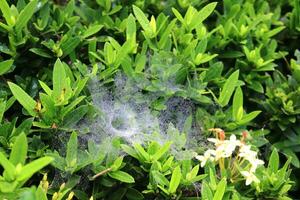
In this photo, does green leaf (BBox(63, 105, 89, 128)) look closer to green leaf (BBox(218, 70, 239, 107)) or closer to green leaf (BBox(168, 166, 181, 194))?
green leaf (BBox(168, 166, 181, 194))

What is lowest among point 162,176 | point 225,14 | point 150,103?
point 162,176

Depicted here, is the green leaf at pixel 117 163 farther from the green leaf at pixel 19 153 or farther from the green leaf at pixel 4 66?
the green leaf at pixel 4 66

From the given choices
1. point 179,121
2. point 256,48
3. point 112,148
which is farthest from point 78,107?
point 256,48

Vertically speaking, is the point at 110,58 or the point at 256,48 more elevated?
the point at 110,58

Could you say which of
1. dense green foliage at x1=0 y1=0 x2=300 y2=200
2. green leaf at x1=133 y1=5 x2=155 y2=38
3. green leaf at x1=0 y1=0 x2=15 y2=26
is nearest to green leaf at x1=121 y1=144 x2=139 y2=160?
dense green foliage at x1=0 y1=0 x2=300 y2=200

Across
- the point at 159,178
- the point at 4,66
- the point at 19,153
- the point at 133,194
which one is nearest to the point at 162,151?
the point at 159,178

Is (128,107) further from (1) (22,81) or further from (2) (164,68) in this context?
(1) (22,81)

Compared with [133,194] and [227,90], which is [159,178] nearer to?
[133,194]

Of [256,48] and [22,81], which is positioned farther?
[256,48]
